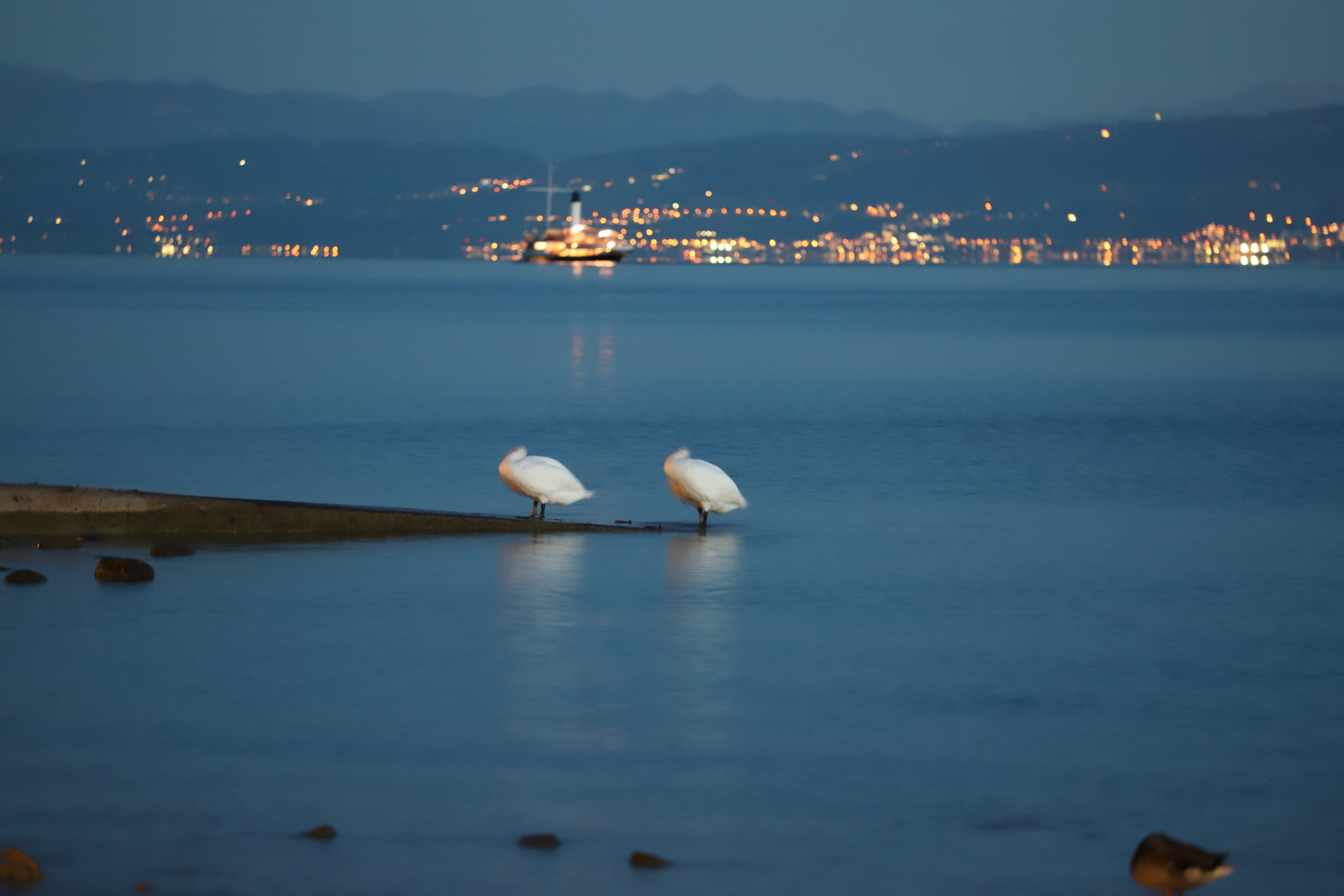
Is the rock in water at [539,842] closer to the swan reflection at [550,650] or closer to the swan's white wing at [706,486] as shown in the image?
the swan reflection at [550,650]

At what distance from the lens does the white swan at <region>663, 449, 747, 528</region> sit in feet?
42.4

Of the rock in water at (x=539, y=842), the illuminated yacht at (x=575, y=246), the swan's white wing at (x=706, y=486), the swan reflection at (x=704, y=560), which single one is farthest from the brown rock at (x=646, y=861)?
the illuminated yacht at (x=575, y=246)

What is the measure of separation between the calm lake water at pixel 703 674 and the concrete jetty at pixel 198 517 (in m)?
0.36

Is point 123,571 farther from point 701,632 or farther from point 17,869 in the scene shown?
point 17,869

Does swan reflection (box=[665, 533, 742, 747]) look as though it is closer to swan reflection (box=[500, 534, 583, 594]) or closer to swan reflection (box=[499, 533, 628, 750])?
swan reflection (box=[499, 533, 628, 750])

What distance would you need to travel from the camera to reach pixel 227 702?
8047 mm

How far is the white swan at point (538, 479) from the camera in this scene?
1301cm

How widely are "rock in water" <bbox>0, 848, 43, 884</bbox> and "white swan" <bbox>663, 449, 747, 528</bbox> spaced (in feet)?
24.6

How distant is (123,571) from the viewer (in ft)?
35.2

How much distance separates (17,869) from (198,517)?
7.22m

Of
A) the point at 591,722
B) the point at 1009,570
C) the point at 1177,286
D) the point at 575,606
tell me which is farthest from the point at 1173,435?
the point at 1177,286

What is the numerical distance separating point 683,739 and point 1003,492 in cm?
1061

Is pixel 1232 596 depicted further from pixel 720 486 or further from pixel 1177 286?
pixel 1177 286

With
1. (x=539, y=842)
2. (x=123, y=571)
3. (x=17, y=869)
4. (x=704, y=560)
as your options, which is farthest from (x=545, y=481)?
(x=17, y=869)
